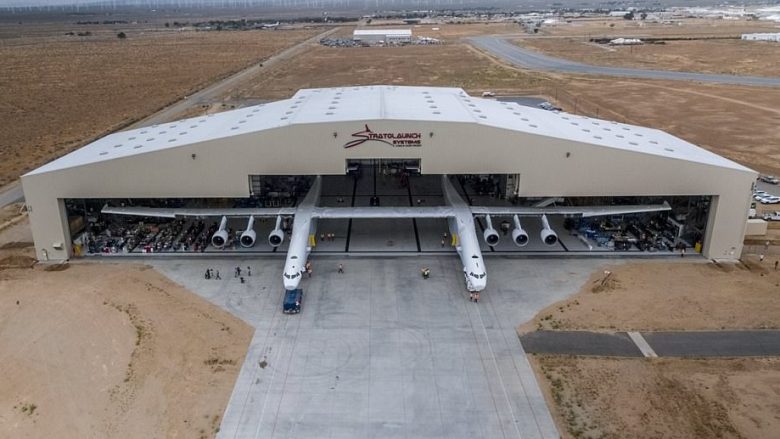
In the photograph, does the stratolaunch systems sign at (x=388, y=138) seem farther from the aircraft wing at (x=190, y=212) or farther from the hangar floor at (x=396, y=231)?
the hangar floor at (x=396, y=231)

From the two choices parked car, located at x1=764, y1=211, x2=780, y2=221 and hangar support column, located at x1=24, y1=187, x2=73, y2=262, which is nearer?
hangar support column, located at x1=24, y1=187, x2=73, y2=262

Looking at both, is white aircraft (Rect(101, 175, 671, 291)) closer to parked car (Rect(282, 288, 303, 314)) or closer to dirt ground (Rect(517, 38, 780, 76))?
parked car (Rect(282, 288, 303, 314))

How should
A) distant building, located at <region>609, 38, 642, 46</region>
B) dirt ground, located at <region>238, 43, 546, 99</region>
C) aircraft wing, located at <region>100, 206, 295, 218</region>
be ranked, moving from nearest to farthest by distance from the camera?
aircraft wing, located at <region>100, 206, 295, 218</region> < dirt ground, located at <region>238, 43, 546, 99</region> < distant building, located at <region>609, 38, 642, 46</region>

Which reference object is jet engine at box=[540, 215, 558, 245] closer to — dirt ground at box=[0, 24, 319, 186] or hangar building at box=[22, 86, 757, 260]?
hangar building at box=[22, 86, 757, 260]

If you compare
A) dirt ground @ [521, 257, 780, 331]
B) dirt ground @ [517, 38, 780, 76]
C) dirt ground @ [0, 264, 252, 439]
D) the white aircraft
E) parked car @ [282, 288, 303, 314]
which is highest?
dirt ground @ [517, 38, 780, 76]

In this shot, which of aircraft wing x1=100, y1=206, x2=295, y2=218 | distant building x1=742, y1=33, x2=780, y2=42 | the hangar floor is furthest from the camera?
distant building x1=742, y1=33, x2=780, y2=42

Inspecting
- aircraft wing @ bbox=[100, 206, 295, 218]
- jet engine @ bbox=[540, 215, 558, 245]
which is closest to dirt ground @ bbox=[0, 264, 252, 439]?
aircraft wing @ bbox=[100, 206, 295, 218]

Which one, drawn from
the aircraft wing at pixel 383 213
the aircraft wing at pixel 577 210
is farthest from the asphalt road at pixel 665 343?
the aircraft wing at pixel 383 213

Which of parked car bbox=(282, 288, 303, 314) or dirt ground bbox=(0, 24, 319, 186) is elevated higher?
dirt ground bbox=(0, 24, 319, 186)
